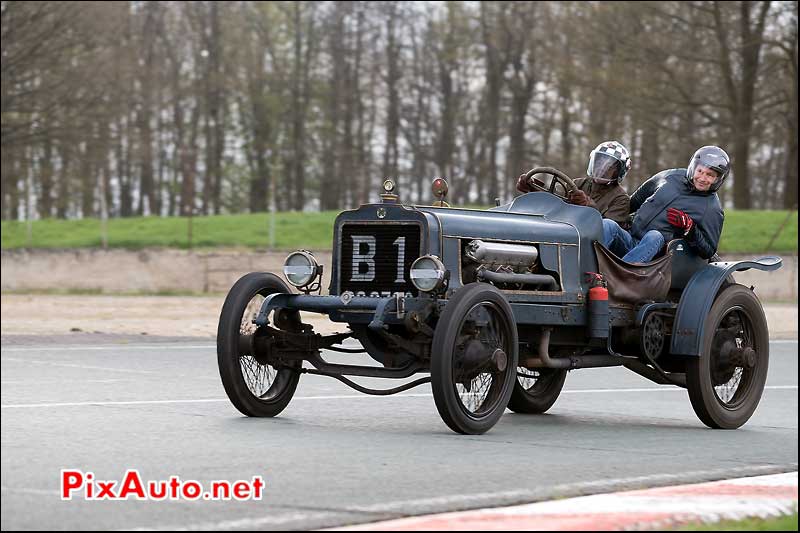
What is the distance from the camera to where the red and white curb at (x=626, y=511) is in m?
5.71

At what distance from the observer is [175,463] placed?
7453mm

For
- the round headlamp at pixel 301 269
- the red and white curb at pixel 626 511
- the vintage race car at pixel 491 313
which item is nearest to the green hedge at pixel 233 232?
the vintage race car at pixel 491 313

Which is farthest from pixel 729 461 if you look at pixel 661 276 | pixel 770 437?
pixel 661 276

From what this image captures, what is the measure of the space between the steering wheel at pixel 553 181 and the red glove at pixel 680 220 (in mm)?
764

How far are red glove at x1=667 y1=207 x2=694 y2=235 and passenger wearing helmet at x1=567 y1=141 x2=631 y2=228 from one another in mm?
431

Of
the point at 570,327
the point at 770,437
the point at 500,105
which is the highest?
the point at 500,105

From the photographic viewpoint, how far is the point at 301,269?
9820 mm

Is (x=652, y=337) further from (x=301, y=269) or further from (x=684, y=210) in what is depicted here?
(x=301, y=269)

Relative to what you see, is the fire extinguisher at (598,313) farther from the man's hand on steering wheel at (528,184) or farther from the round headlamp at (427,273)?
the round headlamp at (427,273)

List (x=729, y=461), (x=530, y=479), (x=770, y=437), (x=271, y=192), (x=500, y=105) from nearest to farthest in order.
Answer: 1. (x=530, y=479)
2. (x=729, y=461)
3. (x=770, y=437)
4. (x=500, y=105)
5. (x=271, y=192)

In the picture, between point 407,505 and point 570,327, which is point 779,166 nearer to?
point 570,327

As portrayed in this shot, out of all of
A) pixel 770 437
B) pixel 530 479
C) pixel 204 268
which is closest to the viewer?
pixel 530 479

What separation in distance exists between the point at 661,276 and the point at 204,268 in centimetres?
2460

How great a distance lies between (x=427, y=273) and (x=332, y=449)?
134cm
